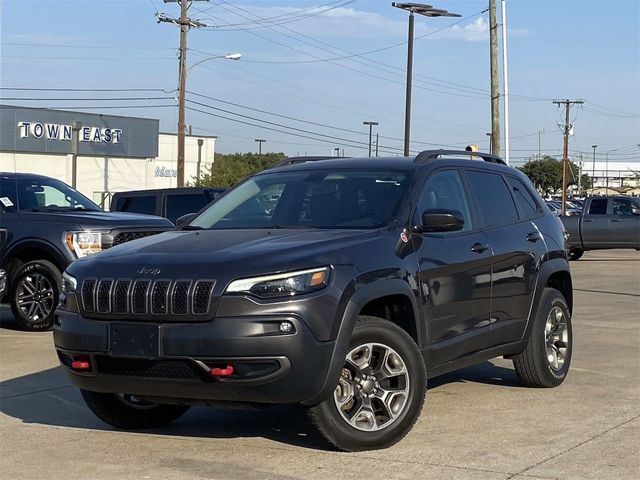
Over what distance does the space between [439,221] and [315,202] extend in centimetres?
92

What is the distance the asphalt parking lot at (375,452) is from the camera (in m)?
5.74

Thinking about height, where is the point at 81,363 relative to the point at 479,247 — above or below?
below

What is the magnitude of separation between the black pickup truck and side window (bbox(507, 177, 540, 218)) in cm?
2061

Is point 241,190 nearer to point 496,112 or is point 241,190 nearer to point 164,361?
point 164,361

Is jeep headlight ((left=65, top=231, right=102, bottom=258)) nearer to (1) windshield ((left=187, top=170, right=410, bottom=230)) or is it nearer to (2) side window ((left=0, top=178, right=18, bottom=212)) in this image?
(2) side window ((left=0, top=178, right=18, bottom=212))

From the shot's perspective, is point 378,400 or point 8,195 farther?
point 8,195

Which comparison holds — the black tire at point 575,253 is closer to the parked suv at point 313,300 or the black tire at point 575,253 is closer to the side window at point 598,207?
the side window at point 598,207

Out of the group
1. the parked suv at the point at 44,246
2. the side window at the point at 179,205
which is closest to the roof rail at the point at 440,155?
the parked suv at the point at 44,246

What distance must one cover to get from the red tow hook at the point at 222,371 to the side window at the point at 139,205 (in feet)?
42.3

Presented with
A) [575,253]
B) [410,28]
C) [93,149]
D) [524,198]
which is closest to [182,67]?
[410,28]

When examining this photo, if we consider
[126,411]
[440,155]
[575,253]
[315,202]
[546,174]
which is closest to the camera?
[126,411]

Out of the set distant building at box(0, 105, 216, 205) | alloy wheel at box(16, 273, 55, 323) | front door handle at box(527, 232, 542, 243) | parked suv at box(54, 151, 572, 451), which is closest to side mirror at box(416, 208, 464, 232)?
parked suv at box(54, 151, 572, 451)

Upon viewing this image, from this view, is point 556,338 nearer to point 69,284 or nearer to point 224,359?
point 224,359

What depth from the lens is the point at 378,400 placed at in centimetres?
618
